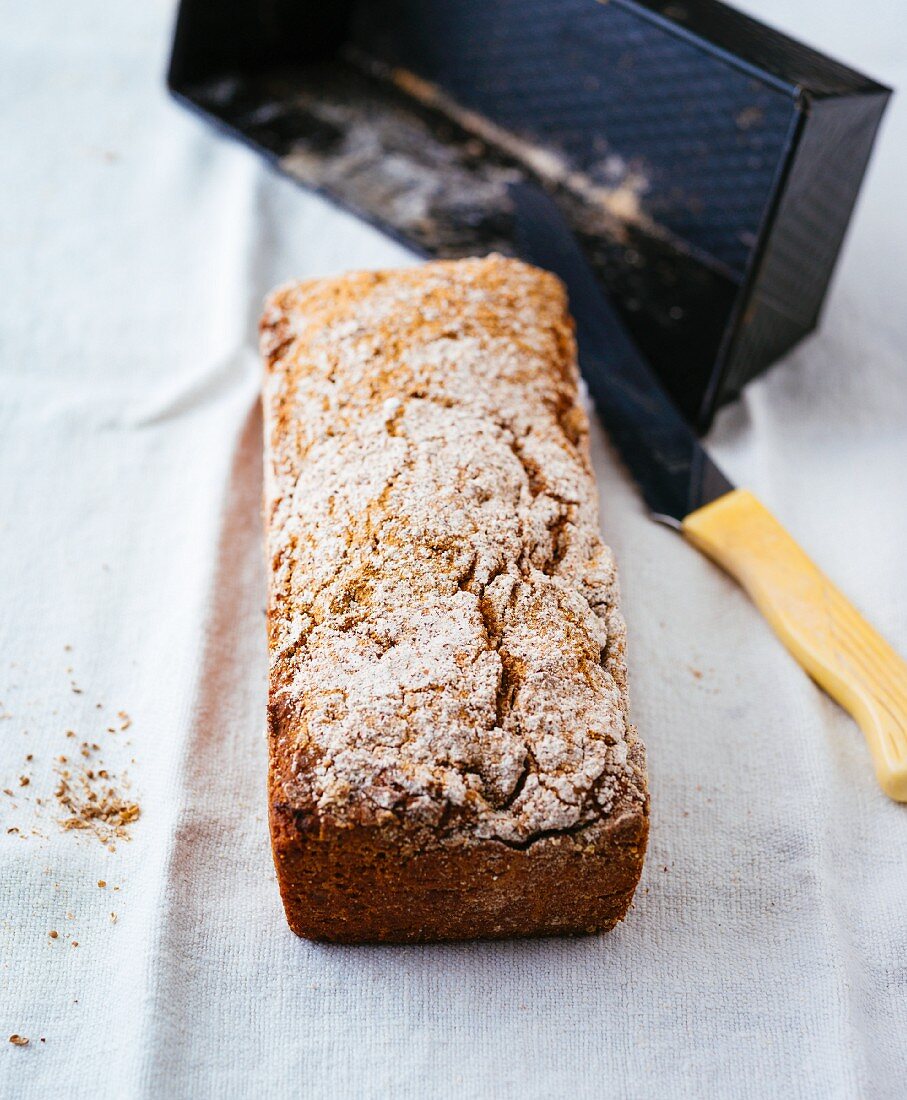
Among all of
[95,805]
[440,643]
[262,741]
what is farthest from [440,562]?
[95,805]

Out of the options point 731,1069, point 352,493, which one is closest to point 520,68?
point 352,493

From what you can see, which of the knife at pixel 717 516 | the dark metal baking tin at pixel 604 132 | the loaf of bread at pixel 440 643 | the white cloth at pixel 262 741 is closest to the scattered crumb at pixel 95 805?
the white cloth at pixel 262 741

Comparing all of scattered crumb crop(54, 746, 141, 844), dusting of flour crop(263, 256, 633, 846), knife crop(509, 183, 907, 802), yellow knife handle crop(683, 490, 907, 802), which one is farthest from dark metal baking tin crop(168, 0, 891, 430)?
scattered crumb crop(54, 746, 141, 844)

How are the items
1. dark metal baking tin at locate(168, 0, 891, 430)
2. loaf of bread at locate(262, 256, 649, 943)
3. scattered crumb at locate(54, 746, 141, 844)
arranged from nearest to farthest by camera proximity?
1. loaf of bread at locate(262, 256, 649, 943)
2. scattered crumb at locate(54, 746, 141, 844)
3. dark metal baking tin at locate(168, 0, 891, 430)

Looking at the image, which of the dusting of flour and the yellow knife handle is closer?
the dusting of flour

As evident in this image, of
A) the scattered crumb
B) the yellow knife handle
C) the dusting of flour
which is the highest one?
the dusting of flour

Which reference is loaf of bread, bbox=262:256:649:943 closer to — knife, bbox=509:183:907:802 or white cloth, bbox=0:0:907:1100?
white cloth, bbox=0:0:907:1100

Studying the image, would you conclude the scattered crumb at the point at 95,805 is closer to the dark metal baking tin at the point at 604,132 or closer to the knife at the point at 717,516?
the knife at the point at 717,516

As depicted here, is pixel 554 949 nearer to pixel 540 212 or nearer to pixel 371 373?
pixel 371 373
